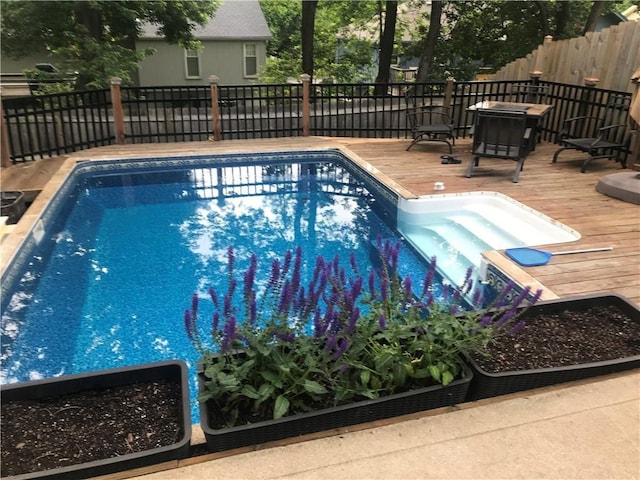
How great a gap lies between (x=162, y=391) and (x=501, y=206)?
4659 millimetres

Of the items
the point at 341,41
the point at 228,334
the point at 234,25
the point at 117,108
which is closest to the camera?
the point at 228,334

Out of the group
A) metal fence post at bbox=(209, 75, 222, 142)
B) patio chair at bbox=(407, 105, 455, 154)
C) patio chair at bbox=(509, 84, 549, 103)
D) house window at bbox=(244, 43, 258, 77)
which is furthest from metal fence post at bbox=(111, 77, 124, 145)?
house window at bbox=(244, 43, 258, 77)

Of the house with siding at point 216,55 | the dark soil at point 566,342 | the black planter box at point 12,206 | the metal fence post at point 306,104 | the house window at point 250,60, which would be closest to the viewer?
the dark soil at point 566,342

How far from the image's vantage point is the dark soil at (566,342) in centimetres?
249

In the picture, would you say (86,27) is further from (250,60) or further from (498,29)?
(498,29)

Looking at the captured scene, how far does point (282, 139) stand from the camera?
9.25 meters

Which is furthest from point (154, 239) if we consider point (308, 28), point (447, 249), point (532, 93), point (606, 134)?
point (308, 28)

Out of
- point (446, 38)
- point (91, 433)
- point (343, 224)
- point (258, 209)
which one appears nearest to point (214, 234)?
point (258, 209)

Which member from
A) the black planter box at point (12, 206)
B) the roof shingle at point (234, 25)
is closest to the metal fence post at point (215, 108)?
the black planter box at point (12, 206)

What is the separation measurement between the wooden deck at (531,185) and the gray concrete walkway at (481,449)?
1492mm

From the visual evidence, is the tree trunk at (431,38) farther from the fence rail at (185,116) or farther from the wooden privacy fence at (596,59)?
the wooden privacy fence at (596,59)

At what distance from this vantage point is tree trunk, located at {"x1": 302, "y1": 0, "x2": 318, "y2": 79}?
1307 centimetres

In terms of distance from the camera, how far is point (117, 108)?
8500 millimetres

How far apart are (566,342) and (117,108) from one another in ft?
26.2
